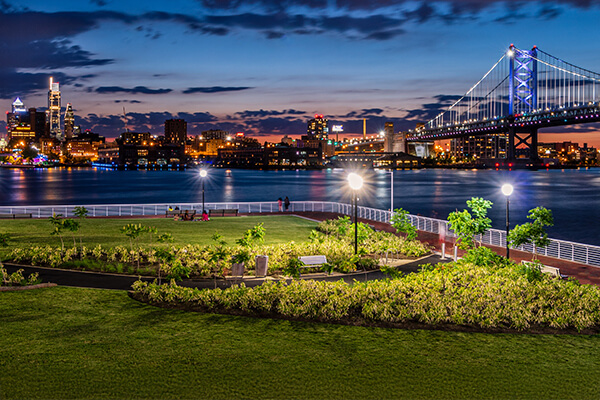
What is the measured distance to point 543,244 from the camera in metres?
13.8

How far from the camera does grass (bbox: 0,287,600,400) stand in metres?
7.52

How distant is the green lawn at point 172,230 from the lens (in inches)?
871

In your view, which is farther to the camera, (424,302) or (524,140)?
(524,140)

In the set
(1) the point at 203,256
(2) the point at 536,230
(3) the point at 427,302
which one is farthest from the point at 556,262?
(1) the point at 203,256

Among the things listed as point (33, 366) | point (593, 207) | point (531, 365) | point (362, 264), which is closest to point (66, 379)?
point (33, 366)

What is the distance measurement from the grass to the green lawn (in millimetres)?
11159

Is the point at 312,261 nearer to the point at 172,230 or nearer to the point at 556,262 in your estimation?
the point at 556,262

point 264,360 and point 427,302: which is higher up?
point 427,302

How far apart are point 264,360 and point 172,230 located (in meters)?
18.2

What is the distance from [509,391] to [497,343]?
6.88 ft

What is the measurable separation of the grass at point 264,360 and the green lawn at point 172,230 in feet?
36.6

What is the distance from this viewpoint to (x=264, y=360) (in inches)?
337

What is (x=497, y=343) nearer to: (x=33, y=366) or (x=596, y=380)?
(x=596, y=380)

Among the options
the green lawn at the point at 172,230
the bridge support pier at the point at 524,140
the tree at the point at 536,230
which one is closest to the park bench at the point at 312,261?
the tree at the point at 536,230
